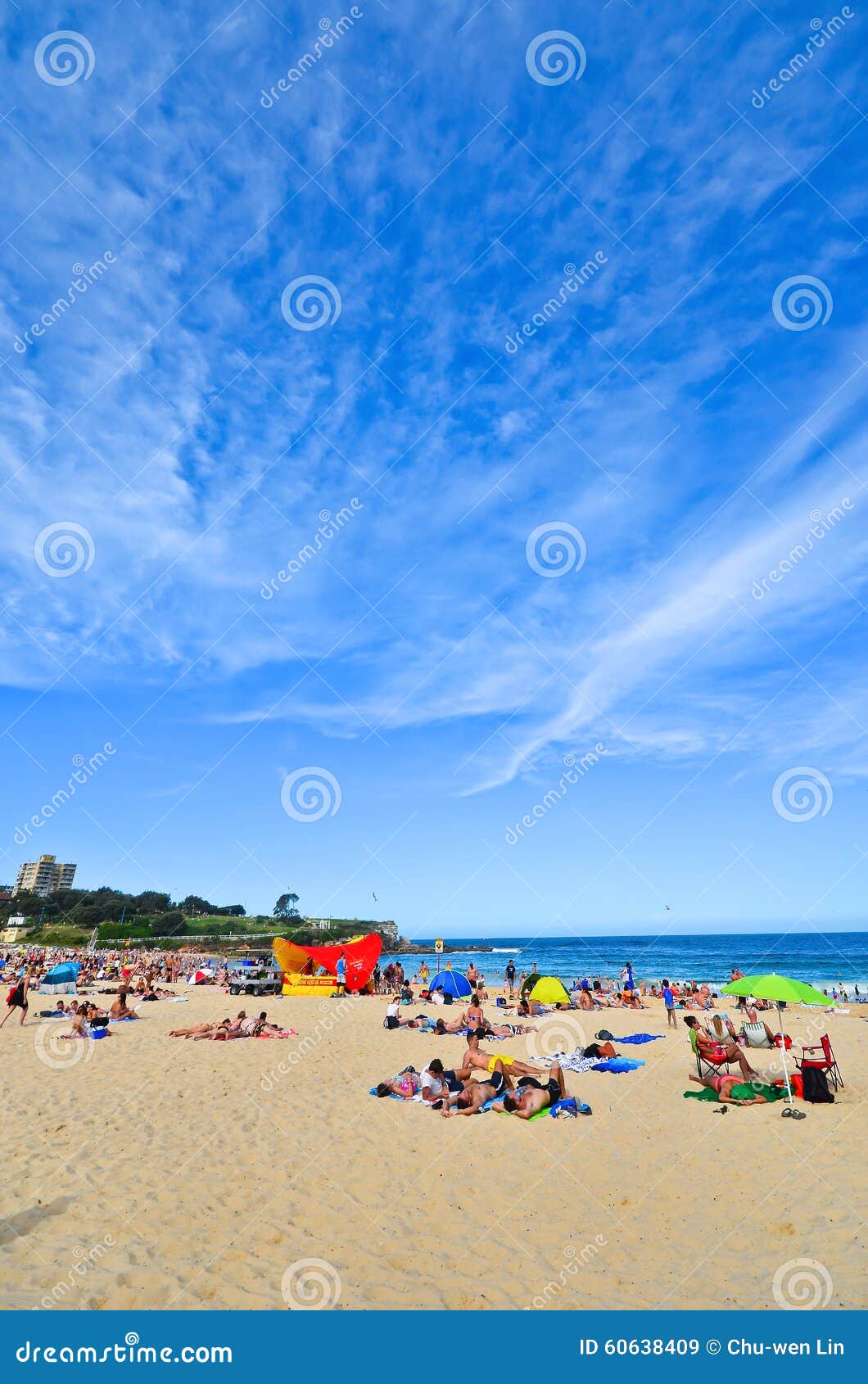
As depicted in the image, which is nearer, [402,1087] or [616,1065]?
[402,1087]

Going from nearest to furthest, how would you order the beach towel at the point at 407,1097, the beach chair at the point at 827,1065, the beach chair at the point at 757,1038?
the beach chair at the point at 827,1065 < the beach towel at the point at 407,1097 < the beach chair at the point at 757,1038

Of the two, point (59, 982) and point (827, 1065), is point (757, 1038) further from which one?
point (59, 982)

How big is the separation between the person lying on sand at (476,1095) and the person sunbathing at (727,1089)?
3340 millimetres

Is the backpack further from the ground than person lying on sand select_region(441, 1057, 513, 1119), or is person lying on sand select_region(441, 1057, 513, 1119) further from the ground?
the backpack

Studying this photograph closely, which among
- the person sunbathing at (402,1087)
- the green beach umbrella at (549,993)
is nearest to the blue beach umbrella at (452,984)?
the green beach umbrella at (549,993)

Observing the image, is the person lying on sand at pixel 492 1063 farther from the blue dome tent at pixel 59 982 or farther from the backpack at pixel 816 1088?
the blue dome tent at pixel 59 982

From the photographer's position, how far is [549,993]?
2205 centimetres

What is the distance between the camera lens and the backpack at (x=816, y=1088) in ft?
33.1

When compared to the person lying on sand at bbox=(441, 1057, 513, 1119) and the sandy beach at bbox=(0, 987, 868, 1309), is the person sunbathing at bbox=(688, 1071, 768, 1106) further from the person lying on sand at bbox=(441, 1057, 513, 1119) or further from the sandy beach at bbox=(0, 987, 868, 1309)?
the person lying on sand at bbox=(441, 1057, 513, 1119)

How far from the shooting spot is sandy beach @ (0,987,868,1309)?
5004mm

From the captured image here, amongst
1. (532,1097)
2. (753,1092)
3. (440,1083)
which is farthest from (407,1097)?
(753,1092)

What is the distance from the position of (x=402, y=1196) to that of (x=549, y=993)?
651 inches

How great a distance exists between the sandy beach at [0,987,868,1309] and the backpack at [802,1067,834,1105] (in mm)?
227

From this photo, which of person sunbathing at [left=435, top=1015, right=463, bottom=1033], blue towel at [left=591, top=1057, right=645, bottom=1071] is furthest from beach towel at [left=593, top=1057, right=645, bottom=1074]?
person sunbathing at [left=435, top=1015, right=463, bottom=1033]
